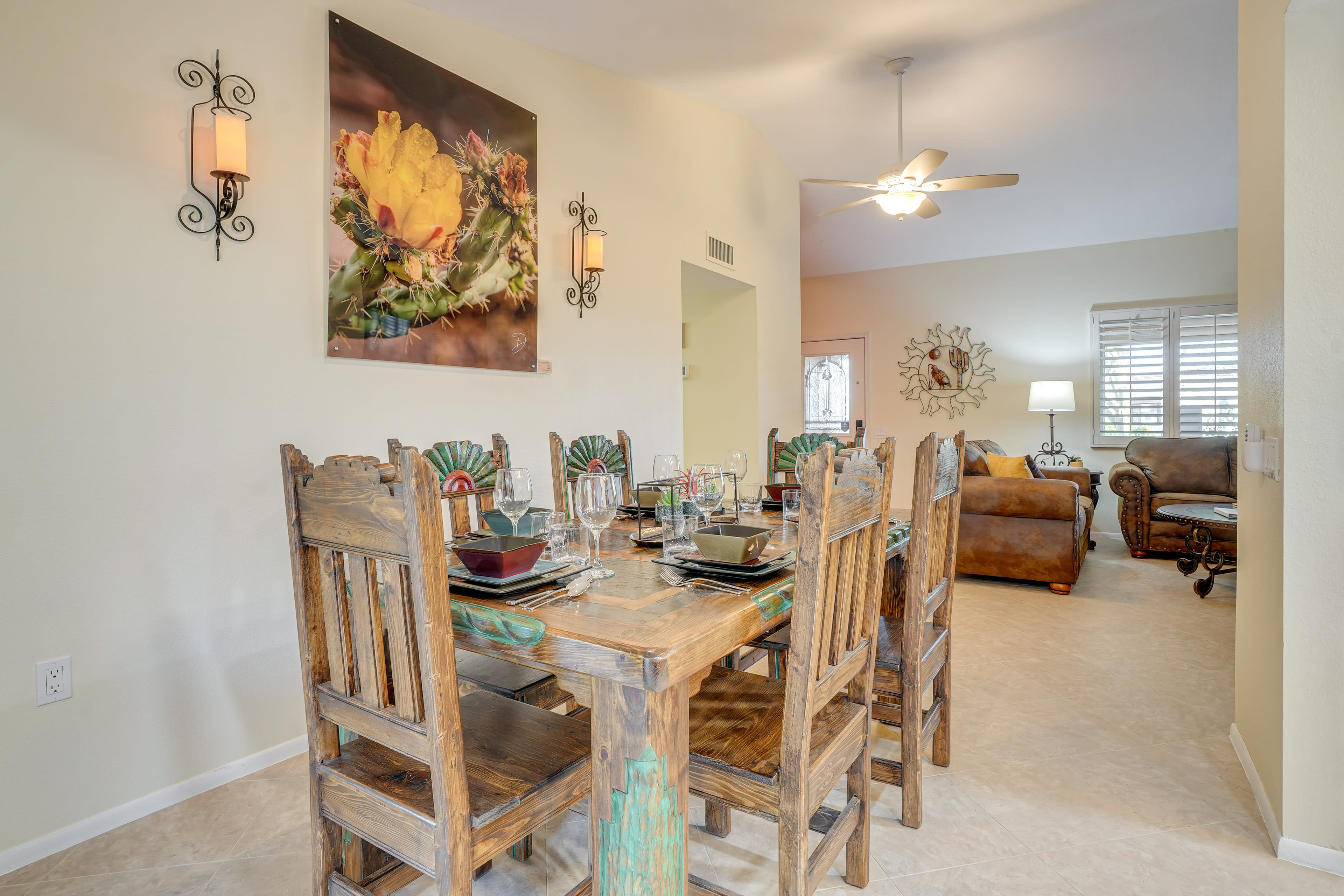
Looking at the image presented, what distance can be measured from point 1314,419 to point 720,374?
364 centimetres

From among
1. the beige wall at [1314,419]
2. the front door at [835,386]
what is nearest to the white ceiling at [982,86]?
the front door at [835,386]

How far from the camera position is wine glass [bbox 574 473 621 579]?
149 cm

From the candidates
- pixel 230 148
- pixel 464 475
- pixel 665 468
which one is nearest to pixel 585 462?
pixel 665 468

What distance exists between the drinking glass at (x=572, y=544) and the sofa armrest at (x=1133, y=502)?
474 centimetres

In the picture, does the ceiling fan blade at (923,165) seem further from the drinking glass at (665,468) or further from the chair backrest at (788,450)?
the drinking glass at (665,468)

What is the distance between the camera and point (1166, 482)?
5184mm

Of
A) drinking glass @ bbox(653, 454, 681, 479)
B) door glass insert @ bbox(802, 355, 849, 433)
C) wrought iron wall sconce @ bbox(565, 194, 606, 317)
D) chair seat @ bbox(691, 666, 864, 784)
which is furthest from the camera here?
door glass insert @ bbox(802, 355, 849, 433)

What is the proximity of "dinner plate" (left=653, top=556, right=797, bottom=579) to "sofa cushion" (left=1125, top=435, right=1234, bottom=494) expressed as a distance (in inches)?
188

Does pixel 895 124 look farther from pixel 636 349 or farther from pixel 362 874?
pixel 362 874

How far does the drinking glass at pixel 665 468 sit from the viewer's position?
2.18 meters

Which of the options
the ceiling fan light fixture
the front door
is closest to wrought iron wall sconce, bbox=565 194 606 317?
the ceiling fan light fixture

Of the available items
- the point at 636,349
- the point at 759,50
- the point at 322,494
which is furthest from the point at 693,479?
the point at 759,50

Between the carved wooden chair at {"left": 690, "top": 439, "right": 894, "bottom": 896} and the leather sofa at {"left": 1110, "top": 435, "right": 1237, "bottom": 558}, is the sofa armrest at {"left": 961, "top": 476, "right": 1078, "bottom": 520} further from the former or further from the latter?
the carved wooden chair at {"left": 690, "top": 439, "right": 894, "bottom": 896}

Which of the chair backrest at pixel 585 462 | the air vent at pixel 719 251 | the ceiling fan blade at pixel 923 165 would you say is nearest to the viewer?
the chair backrest at pixel 585 462
